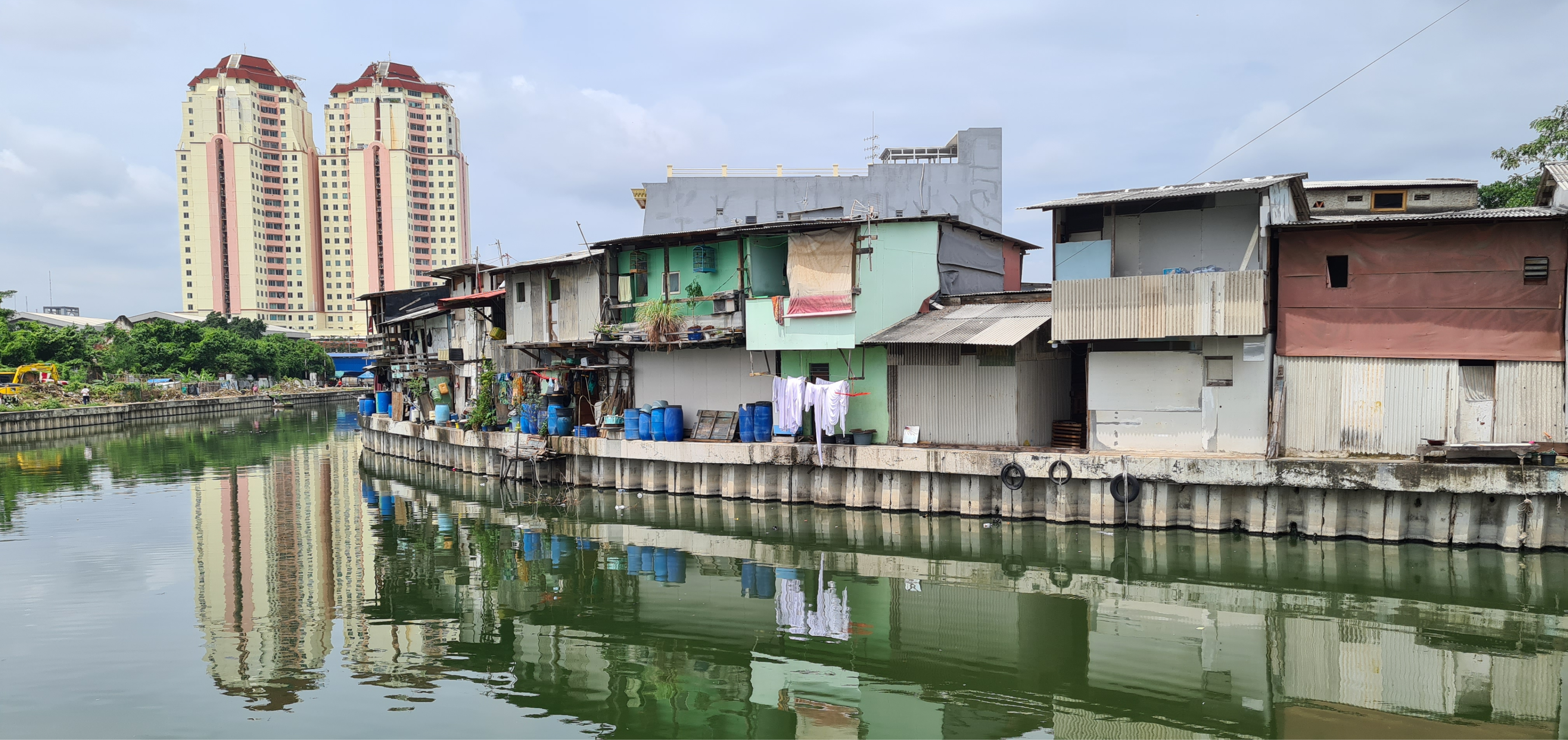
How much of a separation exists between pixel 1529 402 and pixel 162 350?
86304 mm

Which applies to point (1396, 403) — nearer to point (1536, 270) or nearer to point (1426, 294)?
point (1426, 294)

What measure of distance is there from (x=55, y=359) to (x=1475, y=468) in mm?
78121

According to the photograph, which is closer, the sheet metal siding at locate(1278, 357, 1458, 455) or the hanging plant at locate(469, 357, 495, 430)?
the sheet metal siding at locate(1278, 357, 1458, 455)

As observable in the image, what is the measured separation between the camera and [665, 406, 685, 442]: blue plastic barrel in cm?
2469

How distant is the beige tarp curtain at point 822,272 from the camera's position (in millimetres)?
22016

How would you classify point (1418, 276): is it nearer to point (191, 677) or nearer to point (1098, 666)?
point (1098, 666)

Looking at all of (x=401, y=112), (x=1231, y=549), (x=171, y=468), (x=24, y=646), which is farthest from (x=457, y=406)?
(x=401, y=112)

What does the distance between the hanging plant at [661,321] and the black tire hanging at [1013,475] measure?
402 inches

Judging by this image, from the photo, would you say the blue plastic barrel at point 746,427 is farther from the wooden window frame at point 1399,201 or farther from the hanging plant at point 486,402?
the wooden window frame at point 1399,201

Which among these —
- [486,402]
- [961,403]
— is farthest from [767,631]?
[486,402]

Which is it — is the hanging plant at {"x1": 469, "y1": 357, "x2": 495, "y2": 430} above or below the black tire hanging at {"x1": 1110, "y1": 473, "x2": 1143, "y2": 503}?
above

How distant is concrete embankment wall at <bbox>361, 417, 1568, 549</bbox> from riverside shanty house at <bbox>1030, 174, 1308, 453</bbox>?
131 cm

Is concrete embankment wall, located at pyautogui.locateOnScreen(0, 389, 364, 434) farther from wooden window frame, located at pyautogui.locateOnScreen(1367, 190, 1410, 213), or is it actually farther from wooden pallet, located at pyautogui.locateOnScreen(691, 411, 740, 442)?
wooden window frame, located at pyautogui.locateOnScreen(1367, 190, 1410, 213)

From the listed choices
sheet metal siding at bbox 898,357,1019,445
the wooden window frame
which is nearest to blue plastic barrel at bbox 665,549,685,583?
sheet metal siding at bbox 898,357,1019,445
